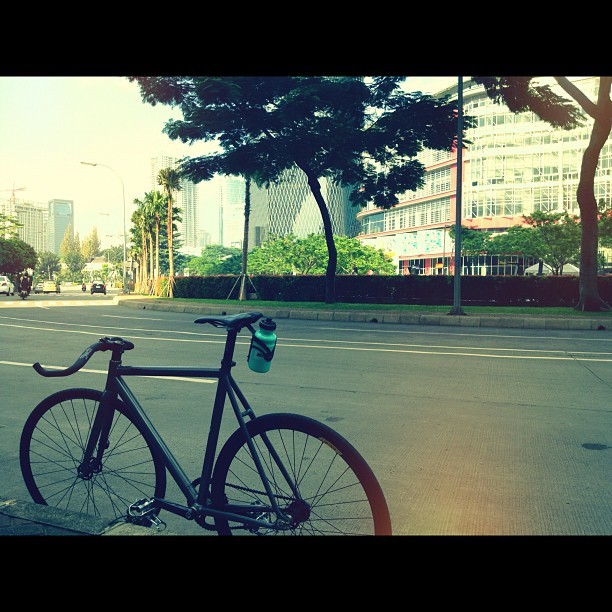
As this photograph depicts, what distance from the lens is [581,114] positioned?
68.5 ft

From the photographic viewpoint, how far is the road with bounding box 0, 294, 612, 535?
12.3 ft

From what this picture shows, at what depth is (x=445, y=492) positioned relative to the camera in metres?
3.97

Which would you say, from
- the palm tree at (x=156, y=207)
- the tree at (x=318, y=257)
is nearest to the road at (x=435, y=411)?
the palm tree at (x=156, y=207)

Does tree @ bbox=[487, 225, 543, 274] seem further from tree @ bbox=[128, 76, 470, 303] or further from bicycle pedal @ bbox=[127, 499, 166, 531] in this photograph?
bicycle pedal @ bbox=[127, 499, 166, 531]

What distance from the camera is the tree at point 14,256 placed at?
→ 243ft

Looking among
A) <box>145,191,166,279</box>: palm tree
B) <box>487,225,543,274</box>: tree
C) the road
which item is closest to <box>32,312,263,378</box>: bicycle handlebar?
the road

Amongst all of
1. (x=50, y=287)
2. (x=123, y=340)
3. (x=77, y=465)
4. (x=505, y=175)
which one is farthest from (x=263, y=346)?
(x=505, y=175)

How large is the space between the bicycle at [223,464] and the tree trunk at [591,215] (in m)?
18.3

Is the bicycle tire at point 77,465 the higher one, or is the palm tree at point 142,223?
the palm tree at point 142,223

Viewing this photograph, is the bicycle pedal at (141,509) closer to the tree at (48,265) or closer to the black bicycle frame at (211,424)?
the black bicycle frame at (211,424)
